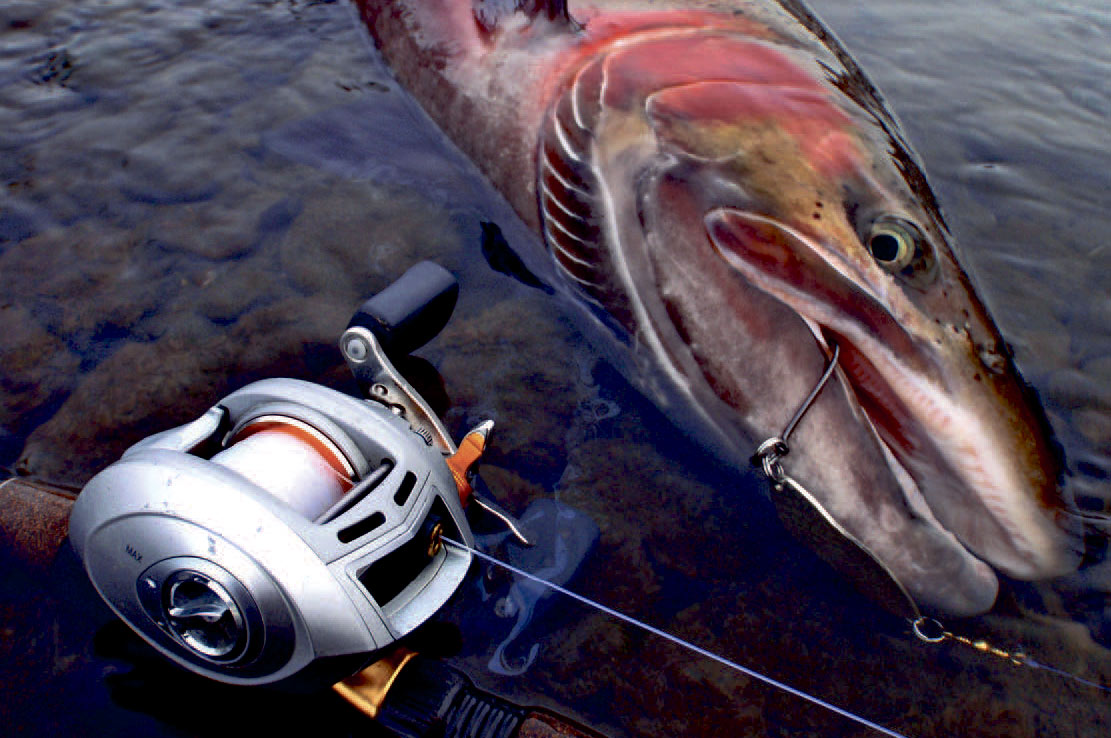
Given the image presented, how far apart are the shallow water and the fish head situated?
15 cm

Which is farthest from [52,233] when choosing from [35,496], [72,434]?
[35,496]

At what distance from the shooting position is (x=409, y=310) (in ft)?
5.15

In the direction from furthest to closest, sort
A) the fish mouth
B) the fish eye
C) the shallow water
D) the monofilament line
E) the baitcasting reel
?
the fish eye → the fish mouth → the shallow water → the monofilament line → the baitcasting reel

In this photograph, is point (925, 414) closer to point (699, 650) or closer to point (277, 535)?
point (699, 650)

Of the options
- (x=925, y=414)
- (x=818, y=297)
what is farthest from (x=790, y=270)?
(x=925, y=414)

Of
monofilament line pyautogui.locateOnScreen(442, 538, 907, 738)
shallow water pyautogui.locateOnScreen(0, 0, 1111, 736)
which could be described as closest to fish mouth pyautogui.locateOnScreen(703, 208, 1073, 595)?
shallow water pyautogui.locateOnScreen(0, 0, 1111, 736)

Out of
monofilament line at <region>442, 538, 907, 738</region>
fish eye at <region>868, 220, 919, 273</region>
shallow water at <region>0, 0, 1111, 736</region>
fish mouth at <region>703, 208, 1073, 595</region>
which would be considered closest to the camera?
monofilament line at <region>442, 538, 907, 738</region>

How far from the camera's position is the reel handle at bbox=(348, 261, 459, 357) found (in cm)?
154

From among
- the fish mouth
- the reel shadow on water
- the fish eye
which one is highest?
the fish eye

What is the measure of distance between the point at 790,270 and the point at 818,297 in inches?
3.4

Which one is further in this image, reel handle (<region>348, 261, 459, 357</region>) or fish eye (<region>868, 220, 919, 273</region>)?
fish eye (<region>868, 220, 919, 273</region>)

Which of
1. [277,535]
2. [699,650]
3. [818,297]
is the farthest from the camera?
[818,297]

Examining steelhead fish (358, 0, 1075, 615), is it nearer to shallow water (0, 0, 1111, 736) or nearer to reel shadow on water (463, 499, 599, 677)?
shallow water (0, 0, 1111, 736)

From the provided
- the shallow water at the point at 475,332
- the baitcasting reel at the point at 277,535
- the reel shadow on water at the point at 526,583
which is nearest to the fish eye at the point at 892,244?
the shallow water at the point at 475,332
